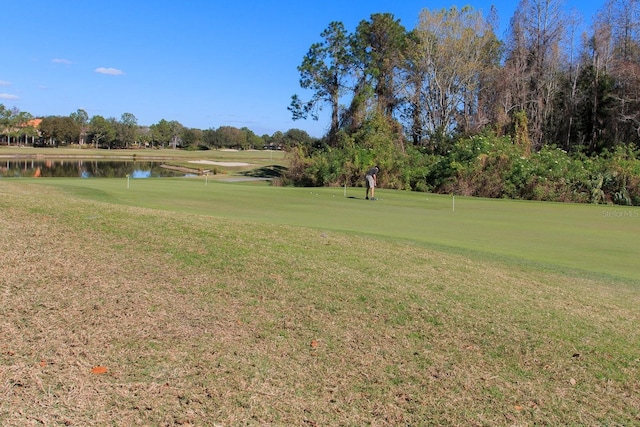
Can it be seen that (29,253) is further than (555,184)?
No

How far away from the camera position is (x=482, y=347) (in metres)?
4.75

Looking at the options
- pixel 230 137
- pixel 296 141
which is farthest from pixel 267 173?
pixel 230 137

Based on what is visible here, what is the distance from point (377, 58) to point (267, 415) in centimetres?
4644

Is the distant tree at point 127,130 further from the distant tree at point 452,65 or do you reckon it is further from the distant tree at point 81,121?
the distant tree at point 452,65

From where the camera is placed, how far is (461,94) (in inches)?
1783

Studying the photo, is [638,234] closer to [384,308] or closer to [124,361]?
[384,308]

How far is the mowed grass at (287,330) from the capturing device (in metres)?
3.58

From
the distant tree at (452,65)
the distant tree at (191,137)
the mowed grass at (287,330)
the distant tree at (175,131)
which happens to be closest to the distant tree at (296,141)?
the distant tree at (452,65)

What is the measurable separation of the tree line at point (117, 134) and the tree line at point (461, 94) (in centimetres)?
4890

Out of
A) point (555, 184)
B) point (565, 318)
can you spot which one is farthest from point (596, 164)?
point (565, 318)

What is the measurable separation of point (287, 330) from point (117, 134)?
5919 inches

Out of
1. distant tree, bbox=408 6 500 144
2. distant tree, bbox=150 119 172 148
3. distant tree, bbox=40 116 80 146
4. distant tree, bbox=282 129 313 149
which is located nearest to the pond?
distant tree, bbox=282 129 313 149

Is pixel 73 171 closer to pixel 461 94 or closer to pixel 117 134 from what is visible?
pixel 461 94

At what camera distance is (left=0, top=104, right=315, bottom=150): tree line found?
12436 centimetres
